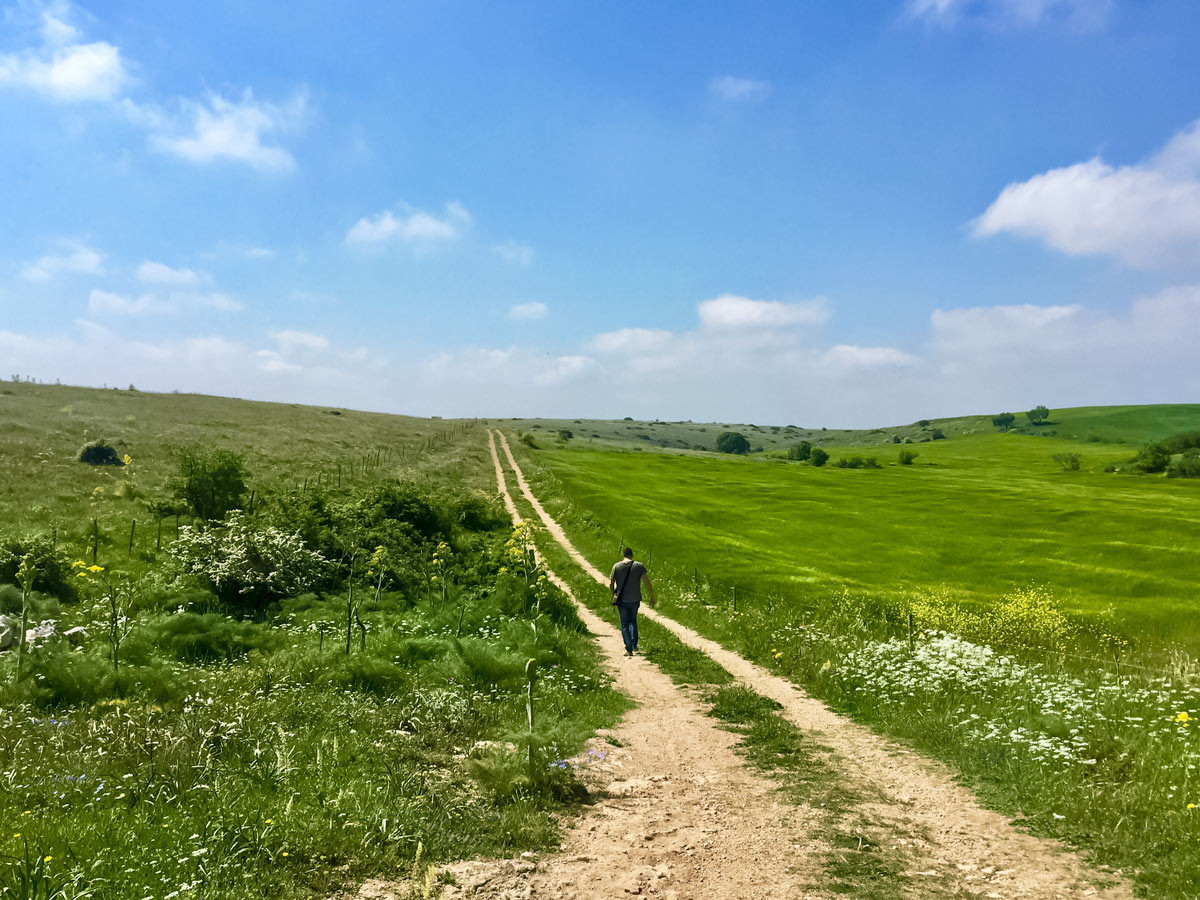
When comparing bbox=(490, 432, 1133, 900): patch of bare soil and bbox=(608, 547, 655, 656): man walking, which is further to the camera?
bbox=(608, 547, 655, 656): man walking

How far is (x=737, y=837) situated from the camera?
7836 millimetres

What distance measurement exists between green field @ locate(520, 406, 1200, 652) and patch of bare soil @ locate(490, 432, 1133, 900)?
17098 mm

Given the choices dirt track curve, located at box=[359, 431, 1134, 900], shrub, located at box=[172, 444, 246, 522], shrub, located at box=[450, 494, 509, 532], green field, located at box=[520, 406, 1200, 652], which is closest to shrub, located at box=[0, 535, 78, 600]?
shrub, located at box=[172, 444, 246, 522]

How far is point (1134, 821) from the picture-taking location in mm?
7840

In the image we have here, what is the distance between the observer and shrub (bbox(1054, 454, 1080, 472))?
390ft

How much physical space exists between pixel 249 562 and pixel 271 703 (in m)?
10.1

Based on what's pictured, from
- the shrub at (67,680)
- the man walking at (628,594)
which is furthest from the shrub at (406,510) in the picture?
the shrub at (67,680)

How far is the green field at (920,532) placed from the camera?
32.7 metres

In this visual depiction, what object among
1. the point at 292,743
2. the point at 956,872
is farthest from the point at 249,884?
the point at 956,872

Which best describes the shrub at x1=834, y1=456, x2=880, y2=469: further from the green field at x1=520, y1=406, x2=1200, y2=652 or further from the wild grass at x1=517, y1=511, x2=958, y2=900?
the wild grass at x1=517, y1=511, x2=958, y2=900

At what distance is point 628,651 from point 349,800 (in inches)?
424

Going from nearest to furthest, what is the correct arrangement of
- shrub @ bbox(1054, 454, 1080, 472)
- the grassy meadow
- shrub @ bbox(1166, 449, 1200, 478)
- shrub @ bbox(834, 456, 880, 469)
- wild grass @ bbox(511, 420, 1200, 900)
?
the grassy meadow
wild grass @ bbox(511, 420, 1200, 900)
shrub @ bbox(1166, 449, 1200, 478)
shrub @ bbox(1054, 454, 1080, 472)
shrub @ bbox(834, 456, 880, 469)

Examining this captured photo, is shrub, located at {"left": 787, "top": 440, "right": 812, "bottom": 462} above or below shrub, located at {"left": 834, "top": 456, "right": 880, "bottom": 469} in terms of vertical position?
above

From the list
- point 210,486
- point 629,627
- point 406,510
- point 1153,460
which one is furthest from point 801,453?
point 629,627
